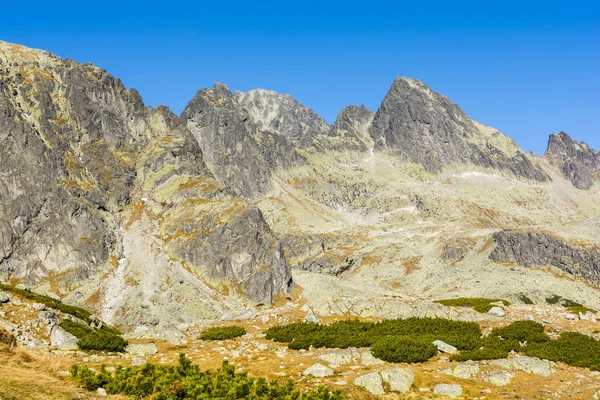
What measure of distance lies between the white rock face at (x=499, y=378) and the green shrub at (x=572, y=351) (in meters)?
4.53

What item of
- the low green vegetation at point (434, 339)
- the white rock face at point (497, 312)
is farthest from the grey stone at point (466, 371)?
the white rock face at point (497, 312)

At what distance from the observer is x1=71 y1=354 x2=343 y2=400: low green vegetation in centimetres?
1627

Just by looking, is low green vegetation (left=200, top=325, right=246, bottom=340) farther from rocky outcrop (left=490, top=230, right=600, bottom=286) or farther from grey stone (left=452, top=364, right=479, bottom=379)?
rocky outcrop (left=490, top=230, right=600, bottom=286)

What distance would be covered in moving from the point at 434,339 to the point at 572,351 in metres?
7.55

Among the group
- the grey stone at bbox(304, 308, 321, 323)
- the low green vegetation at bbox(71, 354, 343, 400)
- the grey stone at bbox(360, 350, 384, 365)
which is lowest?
the low green vegetation at bbox(71, 354, 343, 400)

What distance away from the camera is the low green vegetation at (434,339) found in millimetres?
24406

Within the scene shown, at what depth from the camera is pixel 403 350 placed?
24.5 metres

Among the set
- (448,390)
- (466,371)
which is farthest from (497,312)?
(448,390)

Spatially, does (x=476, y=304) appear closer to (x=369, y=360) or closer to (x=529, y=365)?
(x=529, y=365)

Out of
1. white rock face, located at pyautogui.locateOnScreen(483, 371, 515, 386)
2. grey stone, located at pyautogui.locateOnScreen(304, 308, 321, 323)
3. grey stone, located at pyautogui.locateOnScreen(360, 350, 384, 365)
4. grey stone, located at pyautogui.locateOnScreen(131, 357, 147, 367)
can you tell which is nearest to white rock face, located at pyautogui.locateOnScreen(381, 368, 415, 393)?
grey stone, located at pyautogui.locateOnScreen(360, 350, 384, 365)

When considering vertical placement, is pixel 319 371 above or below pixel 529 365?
below

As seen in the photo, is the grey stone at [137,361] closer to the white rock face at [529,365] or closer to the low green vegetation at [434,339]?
the low green vegetation at [434,339]

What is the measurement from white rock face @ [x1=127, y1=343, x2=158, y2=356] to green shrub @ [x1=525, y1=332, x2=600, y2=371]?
2178 cm

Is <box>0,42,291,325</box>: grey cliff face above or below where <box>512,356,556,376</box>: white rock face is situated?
above
